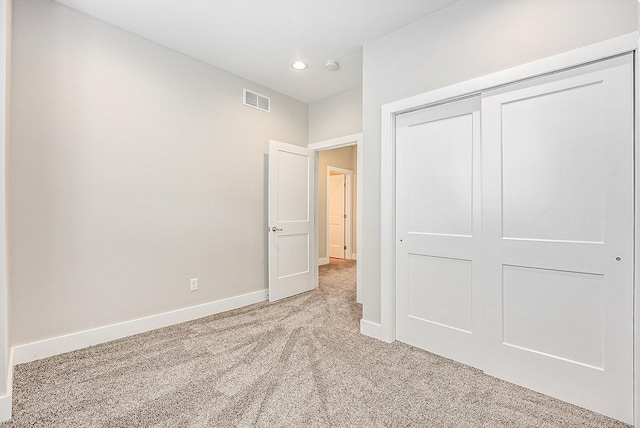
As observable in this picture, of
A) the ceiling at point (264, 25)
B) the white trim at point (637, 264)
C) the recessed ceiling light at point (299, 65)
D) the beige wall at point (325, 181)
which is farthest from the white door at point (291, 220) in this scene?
the white trim at point (637, 264)

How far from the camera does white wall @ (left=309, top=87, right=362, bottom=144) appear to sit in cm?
378

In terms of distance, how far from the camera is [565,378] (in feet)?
5.76

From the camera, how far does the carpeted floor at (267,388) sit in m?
1.59

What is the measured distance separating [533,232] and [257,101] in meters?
3.22

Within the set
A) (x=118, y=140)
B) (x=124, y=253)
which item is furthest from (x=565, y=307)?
(x=118, y=140)

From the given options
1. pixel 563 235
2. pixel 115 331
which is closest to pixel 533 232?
pixel 563 235

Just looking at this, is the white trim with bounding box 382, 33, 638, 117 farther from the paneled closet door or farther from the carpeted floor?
the carpeted floor

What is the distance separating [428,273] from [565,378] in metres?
1.01

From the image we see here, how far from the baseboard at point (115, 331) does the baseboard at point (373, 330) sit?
1559 millimetres

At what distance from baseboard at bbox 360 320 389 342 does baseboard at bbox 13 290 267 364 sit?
156cm

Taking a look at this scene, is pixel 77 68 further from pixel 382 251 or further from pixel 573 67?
Result: pixel 573 67

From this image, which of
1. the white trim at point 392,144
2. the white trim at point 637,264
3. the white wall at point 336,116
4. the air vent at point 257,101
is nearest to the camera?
the white trim at point 637,264

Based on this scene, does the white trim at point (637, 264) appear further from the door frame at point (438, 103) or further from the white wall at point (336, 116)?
the white wall at point (336, 116)

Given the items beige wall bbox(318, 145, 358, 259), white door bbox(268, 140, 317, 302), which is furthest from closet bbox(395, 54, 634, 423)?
beige wall bbox(318, 145, 358, 259)
